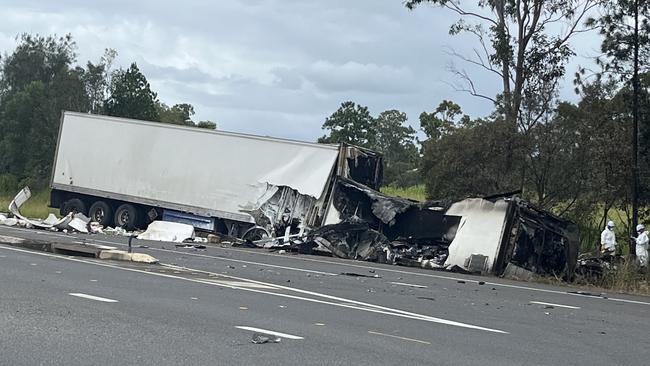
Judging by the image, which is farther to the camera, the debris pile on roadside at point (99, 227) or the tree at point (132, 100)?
the tree at point (132, 100)

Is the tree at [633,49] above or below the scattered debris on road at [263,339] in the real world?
above

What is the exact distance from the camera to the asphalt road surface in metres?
8.56

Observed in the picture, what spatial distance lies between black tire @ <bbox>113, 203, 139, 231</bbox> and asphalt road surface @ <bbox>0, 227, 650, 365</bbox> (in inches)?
533

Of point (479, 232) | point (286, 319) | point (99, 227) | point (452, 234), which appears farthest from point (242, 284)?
point (99, 227)

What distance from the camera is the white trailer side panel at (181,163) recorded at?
2823cm

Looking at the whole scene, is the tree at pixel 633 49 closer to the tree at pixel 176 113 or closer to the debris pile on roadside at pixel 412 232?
the debris pile on roadside at pixel 412 232

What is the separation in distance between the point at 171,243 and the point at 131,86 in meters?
37.8

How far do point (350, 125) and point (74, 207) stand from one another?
35788 millimetres

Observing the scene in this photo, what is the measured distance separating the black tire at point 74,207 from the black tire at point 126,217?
1609mm

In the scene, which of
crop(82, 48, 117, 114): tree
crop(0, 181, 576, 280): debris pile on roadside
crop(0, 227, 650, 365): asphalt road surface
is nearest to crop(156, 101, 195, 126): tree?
crop(82, 48, 117, 114): tree

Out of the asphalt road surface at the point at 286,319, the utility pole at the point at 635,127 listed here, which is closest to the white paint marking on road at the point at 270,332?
the asphalt road surface at the point at 286,319

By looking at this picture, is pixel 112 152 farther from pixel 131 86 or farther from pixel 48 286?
pixel 131 86

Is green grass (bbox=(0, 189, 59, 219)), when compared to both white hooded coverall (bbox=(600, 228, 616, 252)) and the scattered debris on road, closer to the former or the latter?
white hooded coverall (bbox=(600, 228, 616, 252))

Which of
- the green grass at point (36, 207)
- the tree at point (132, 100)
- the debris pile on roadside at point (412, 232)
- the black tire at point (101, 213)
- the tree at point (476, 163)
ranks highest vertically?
the tree at point (132, 100)
